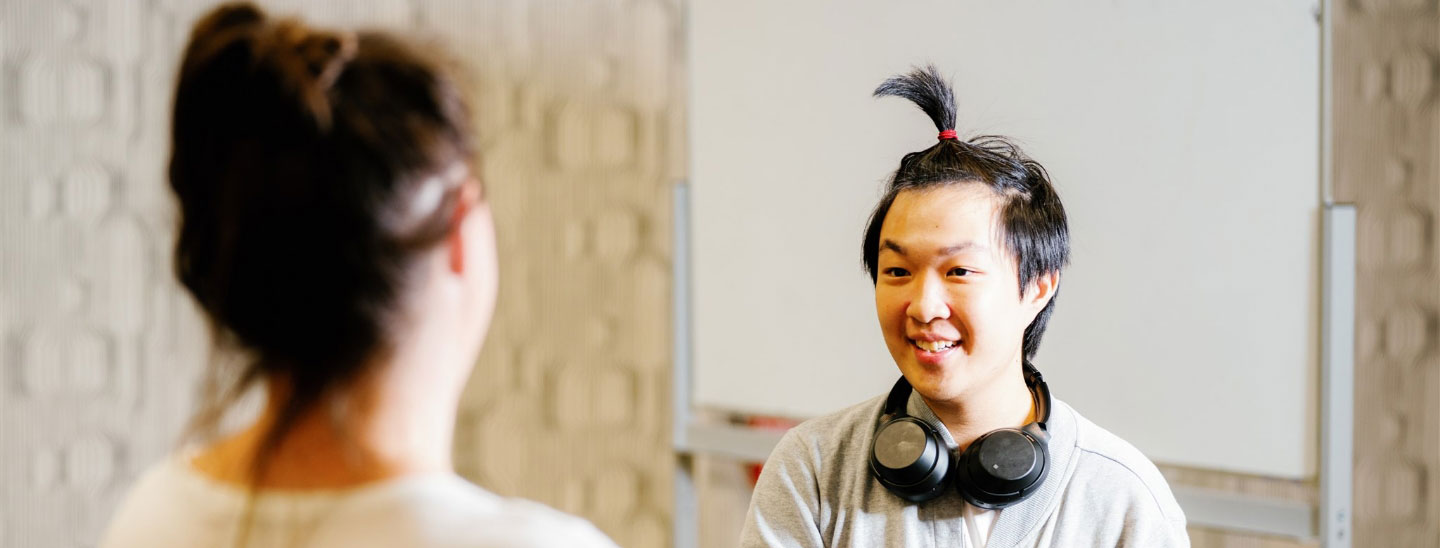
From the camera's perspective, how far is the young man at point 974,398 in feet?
3.28

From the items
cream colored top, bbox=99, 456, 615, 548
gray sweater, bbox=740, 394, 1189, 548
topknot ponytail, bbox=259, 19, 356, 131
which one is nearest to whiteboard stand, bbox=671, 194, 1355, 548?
gray sweater, bbox=740, 394, 1189, 548

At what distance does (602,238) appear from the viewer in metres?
2.72

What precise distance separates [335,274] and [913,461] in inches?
22.6

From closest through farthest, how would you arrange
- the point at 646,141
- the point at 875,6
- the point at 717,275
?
the point at 875,6 < the point at 717,275 < the point at 646,141

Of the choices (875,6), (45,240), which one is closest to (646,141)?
(875,6)

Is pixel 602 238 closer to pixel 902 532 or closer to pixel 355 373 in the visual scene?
pixel 902 532

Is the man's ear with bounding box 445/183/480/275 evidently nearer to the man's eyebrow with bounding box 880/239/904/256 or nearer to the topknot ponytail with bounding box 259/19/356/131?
the topknot ponytail with bounding box 259/19/356/131

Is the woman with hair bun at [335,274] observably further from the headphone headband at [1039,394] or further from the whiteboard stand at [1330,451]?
the whiteboard stand at [1330,451]

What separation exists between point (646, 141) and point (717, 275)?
704 mm

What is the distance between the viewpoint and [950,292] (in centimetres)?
100

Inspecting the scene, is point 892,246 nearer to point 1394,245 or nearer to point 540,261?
point 1394,245

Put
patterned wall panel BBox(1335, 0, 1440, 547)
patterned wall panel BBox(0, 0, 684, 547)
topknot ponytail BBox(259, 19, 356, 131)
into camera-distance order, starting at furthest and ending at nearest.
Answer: patterned wall panel BBox(0, 0, 684, 547)
patterned wall panel BBox(1335, 0, 1440, 547)
topknot ponytail BBox(259, 19, 356, 131)

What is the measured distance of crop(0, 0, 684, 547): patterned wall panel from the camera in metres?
2.38

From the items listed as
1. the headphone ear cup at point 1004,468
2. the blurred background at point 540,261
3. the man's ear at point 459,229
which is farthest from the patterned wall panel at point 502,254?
the man's ear at point 459,229
